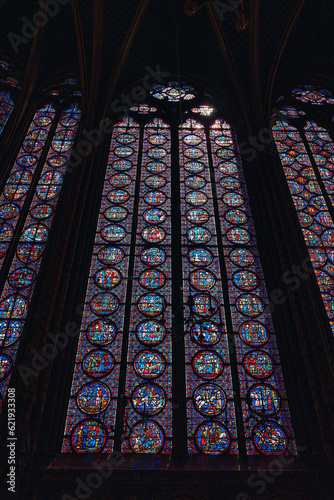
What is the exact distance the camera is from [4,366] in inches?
341

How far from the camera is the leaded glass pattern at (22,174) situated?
1113 cm

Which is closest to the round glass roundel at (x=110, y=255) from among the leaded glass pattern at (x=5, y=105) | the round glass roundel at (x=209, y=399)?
the round glass roundel at (x=209, y=399)

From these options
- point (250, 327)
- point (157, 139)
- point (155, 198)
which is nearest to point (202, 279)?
point (250, 327)

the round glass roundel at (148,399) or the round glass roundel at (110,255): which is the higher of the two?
the round glass roundel at (110,255)

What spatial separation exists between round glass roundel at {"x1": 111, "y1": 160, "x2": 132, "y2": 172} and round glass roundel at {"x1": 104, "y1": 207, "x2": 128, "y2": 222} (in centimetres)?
155

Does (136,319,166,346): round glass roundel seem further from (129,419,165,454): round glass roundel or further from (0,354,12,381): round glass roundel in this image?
(0,354,12,381): round glass roundel

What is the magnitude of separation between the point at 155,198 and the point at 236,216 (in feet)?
6.76

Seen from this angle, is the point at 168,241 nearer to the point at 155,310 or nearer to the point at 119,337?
the point at 155,310

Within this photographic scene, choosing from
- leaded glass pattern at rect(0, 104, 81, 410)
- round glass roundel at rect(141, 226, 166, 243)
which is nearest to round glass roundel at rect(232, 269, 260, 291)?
round glass roundel at rect(141, 226, 166, 243)

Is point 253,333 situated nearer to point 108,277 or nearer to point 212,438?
point 212,438

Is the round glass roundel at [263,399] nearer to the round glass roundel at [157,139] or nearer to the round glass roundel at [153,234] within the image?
the round glass roundel at [153,234]

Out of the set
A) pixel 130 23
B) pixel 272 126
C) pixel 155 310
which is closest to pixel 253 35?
pixel 272 126

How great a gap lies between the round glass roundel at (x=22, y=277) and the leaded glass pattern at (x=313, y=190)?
6.13 m

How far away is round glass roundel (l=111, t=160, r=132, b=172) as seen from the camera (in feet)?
42.2
